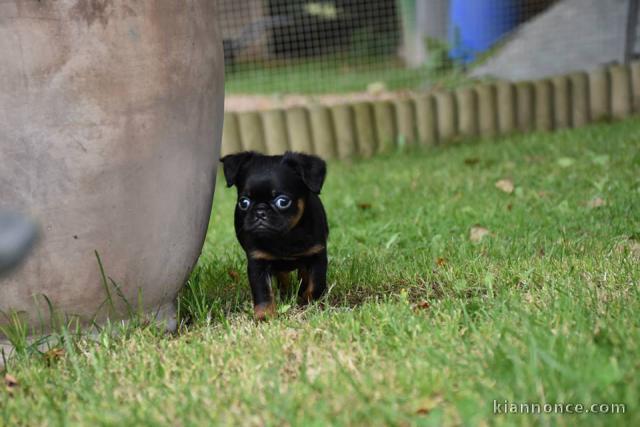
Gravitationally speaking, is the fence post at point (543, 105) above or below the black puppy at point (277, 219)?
below

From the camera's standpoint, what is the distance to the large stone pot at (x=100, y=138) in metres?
2.45

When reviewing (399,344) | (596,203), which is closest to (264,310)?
(399,344)

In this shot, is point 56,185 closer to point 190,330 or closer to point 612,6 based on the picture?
point 190,330

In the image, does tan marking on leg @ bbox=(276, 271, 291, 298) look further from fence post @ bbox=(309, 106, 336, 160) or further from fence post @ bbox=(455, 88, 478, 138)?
fence post @ bbox=(455, 88, 478, 138)

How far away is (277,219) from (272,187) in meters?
0.13

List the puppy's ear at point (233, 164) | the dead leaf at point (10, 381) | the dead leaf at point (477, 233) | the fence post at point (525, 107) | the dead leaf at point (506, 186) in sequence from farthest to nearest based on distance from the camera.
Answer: the fence post at point (525, 107) → the dead leaf at point (506, 186) → the dead leaf at point (477, 233) → the puppy's ear at point (233, 164) → the dead leaf at point (10, 381)

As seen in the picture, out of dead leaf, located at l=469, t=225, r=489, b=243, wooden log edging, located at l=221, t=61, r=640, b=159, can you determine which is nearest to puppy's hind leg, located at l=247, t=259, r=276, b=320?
dead leaf, located at l=469, t=225, r=489, b=243

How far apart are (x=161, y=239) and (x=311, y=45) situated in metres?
6.97

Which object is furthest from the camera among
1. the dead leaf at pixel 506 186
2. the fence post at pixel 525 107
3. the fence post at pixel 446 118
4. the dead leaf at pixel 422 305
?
the fence post at pixel 525 107

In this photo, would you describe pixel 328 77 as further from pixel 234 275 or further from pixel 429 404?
pixel 429 404

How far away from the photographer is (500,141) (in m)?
7.10

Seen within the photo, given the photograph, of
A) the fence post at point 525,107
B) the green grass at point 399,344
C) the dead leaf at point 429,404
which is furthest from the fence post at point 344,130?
the dead leaf at point 429,404

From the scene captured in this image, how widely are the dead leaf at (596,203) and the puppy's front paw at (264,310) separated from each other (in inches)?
86.2

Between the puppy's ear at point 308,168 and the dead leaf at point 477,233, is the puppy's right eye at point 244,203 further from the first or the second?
the dead leaf at point 477,233
